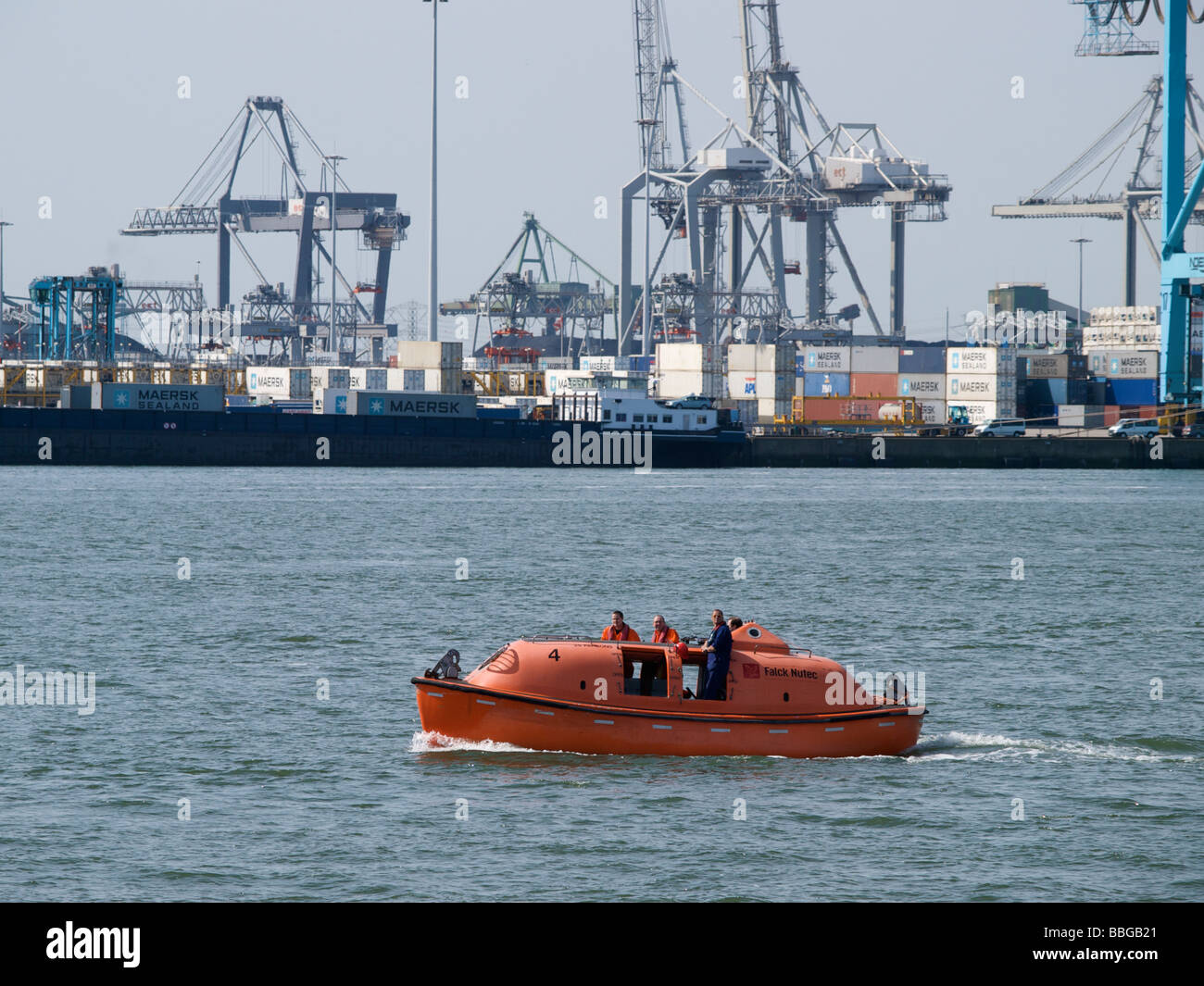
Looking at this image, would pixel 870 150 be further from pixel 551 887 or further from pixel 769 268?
pixel 551 887

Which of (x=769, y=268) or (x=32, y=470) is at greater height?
(x=769, y=268)

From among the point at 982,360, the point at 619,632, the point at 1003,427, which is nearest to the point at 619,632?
the point at 619,632

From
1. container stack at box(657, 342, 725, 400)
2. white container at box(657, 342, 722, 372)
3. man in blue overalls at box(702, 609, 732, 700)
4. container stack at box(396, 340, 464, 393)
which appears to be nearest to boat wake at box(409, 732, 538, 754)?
man in blue overalls at box(702, 609, 732, 700)

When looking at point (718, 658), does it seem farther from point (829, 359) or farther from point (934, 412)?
point (829, 359)

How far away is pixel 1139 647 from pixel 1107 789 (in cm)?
1569

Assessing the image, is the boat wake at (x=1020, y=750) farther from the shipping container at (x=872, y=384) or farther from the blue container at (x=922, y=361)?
the blue container at (x=922, y=361)

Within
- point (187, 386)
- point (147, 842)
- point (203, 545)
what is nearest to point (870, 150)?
point (187, 386)

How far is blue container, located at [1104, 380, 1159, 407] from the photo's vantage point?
142125mm

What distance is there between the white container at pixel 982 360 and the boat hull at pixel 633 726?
4548 inches

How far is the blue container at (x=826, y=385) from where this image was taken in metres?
140

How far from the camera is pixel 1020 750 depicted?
83.8ft

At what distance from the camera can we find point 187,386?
120 m

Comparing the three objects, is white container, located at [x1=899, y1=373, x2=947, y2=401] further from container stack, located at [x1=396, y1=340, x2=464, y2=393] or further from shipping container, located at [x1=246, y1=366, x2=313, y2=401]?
shipping container, located at [x1=246, y1=366, x2=313, y2=401]
